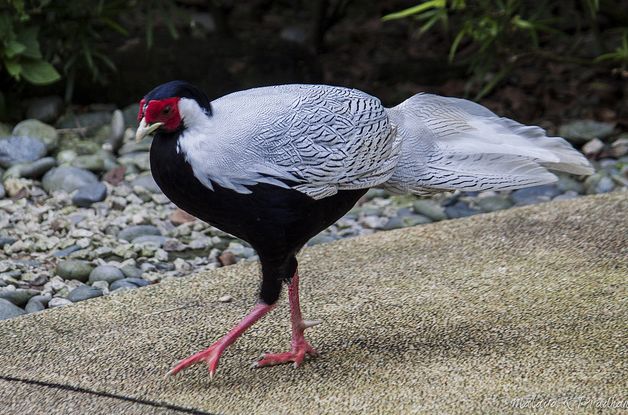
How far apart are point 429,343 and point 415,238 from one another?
0.94m

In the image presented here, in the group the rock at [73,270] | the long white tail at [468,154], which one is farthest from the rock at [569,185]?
the rock at [73,270]

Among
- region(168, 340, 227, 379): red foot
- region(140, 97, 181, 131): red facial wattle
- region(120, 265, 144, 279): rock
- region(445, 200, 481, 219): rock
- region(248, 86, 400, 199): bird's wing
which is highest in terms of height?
region(140, 97, 181, 131): red facial wattle

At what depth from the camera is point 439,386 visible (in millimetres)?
2494

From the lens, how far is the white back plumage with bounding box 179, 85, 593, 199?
242 cm

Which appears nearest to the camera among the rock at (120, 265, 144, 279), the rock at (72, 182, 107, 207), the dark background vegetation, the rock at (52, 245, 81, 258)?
the rock at (120, 265, 144, 279)

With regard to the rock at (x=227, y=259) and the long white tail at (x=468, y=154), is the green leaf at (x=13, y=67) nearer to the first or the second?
the rock at (x=227, y=259)

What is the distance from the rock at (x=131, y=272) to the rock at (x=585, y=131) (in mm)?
2434

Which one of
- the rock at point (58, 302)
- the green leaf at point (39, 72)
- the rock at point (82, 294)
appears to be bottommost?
the rock at point (58, 302)

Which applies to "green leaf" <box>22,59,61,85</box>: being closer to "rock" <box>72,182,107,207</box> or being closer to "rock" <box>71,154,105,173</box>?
"rock" <box>71,154,105,173</box>

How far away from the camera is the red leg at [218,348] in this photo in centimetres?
259

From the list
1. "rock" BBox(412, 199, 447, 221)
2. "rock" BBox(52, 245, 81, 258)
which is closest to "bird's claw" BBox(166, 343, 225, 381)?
"rock" BBox(52, 245, 81, 258)

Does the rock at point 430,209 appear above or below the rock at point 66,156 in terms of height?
above

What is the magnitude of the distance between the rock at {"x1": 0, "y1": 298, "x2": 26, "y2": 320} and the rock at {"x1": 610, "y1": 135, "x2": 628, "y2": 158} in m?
2.98

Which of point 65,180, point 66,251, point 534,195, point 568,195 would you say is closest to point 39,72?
point 65,180
